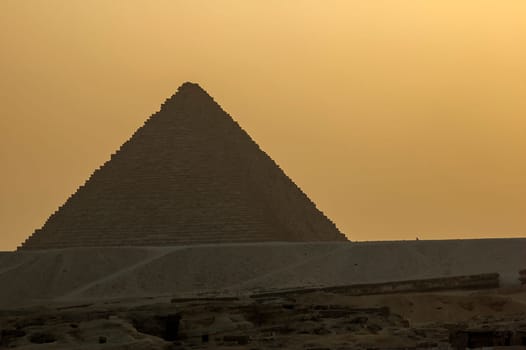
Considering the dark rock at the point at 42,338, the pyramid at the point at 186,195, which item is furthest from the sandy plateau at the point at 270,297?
the pyramid at the point at 186,195

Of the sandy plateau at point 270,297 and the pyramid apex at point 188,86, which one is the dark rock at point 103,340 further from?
the pyramid apex at point 188,86

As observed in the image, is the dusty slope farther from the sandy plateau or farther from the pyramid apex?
the pyramid apex

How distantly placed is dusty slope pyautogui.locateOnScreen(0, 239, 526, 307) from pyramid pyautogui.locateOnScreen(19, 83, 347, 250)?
9089mm

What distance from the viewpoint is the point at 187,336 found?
15.9m

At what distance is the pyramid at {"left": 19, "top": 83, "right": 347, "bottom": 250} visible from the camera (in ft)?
175

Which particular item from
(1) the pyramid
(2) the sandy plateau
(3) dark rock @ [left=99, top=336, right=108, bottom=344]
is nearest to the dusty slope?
(2) the sandy plateau

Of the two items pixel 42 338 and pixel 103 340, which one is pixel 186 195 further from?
pixel 103 340

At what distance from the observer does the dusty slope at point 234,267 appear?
37469 millimetres

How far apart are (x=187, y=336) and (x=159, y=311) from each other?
10.6ft

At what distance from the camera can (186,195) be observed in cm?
5591

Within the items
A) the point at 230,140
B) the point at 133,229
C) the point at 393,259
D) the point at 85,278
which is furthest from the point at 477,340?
the point at 230,140

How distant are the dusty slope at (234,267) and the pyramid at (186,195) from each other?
29.8 ft

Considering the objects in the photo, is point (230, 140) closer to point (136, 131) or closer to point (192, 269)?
point (136, 131)

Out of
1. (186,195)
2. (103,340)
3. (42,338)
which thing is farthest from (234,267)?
(103,340)
